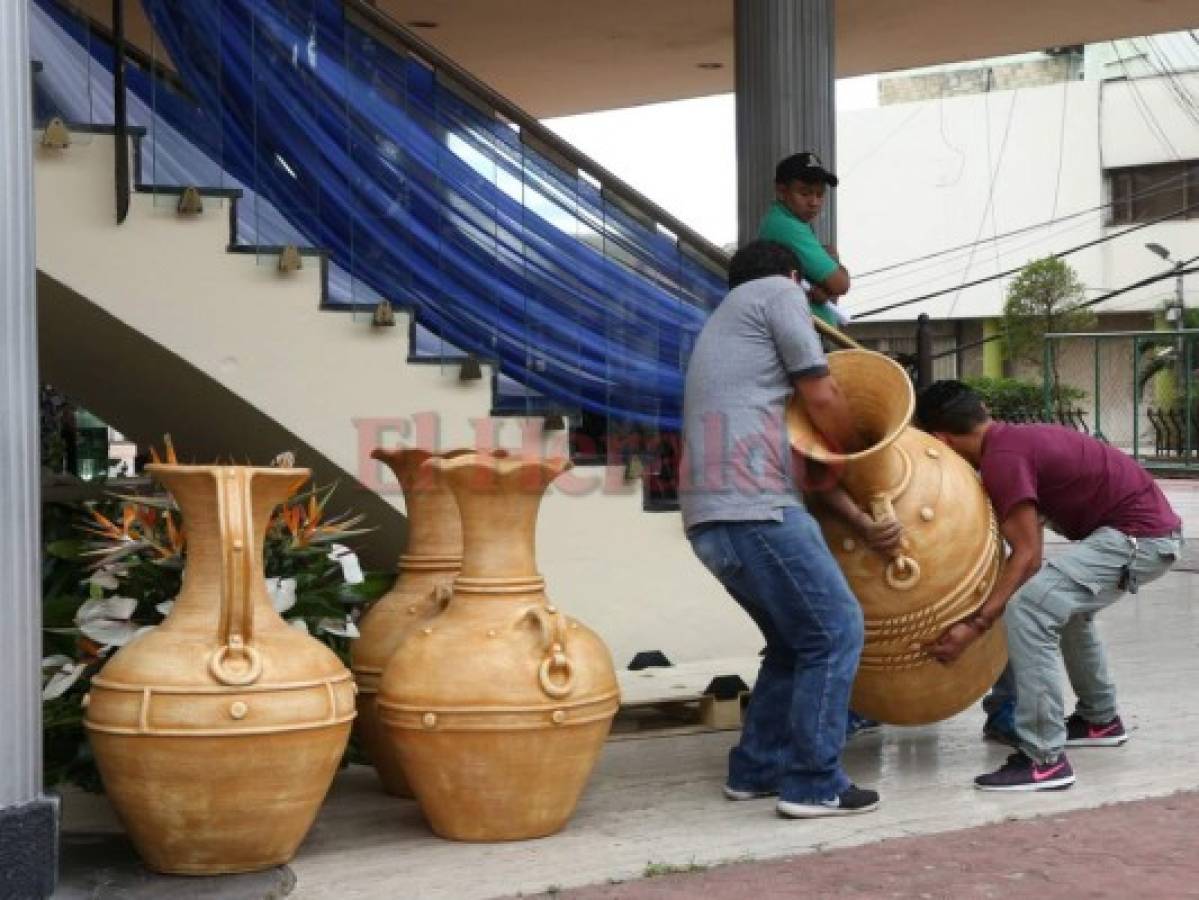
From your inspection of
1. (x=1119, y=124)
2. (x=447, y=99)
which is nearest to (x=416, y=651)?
(x=447, y=99)

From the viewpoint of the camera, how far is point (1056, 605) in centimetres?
608

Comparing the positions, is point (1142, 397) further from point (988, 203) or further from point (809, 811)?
point (988, 203)

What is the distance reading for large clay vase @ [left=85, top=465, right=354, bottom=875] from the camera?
477cm

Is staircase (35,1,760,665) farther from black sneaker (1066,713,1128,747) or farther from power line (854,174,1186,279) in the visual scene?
power line (854,174,1186,279)

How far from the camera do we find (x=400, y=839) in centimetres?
544

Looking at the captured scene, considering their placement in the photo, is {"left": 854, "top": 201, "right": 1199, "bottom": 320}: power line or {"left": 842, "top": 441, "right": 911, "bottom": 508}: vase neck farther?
{"left": 854, "top": 201, "right": 1199, "bottom": 320}: power line

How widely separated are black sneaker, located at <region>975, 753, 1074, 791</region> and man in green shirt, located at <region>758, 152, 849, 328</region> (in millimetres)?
1873

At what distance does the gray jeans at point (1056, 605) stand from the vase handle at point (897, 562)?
457mm

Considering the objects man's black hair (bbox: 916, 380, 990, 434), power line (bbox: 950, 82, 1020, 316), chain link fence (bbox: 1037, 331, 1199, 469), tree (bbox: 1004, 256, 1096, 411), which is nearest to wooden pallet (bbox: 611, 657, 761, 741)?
man's black hair (bbox: 916, 380, 990, 434)

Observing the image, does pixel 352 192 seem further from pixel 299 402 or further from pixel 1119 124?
pixel 1119 124

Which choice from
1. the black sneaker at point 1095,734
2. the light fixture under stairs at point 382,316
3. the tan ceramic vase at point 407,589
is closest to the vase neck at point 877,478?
the tan ceramic vase at point 407,589

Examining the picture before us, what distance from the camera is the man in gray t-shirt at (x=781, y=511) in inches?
219

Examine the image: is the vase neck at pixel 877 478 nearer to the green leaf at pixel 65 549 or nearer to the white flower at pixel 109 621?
the white flower at pixel 109 621

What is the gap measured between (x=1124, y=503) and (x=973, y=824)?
1.36 meters
